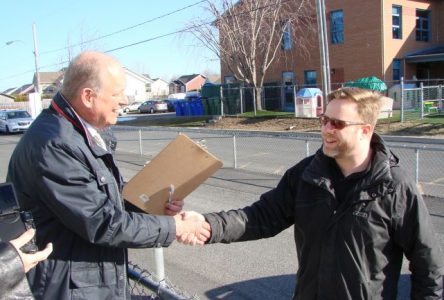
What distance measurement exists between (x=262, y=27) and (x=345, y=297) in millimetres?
30341

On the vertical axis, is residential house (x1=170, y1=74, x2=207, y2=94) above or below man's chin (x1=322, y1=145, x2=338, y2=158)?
above

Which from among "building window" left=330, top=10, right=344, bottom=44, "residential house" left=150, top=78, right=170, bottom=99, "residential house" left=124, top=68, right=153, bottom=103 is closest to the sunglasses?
"building window" left=330, top=10, right=344, bottom=44

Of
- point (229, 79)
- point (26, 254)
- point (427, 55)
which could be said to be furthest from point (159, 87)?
point (26, 254)

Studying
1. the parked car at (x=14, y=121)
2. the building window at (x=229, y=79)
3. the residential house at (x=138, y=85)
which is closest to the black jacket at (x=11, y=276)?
the parked car at (x=14, y=121)

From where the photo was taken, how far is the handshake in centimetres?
266

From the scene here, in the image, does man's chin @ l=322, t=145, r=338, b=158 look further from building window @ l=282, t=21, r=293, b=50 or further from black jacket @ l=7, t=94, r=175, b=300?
building window @ l=282, t=21, r=293, b=50

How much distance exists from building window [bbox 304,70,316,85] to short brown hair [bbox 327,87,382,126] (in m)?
33.4

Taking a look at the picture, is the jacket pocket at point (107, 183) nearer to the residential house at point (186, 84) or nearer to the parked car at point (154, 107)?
the parked car at point (154, 107)

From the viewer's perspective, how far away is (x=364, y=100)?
99.0 inches

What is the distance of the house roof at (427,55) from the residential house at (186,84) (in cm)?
6345

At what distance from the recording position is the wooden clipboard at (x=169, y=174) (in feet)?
8.96

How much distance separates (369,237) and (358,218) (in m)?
0.11

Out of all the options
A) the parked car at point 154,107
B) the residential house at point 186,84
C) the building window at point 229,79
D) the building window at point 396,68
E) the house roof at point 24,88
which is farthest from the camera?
the house roof at point 24,88

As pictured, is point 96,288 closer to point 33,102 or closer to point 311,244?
point 311,244
